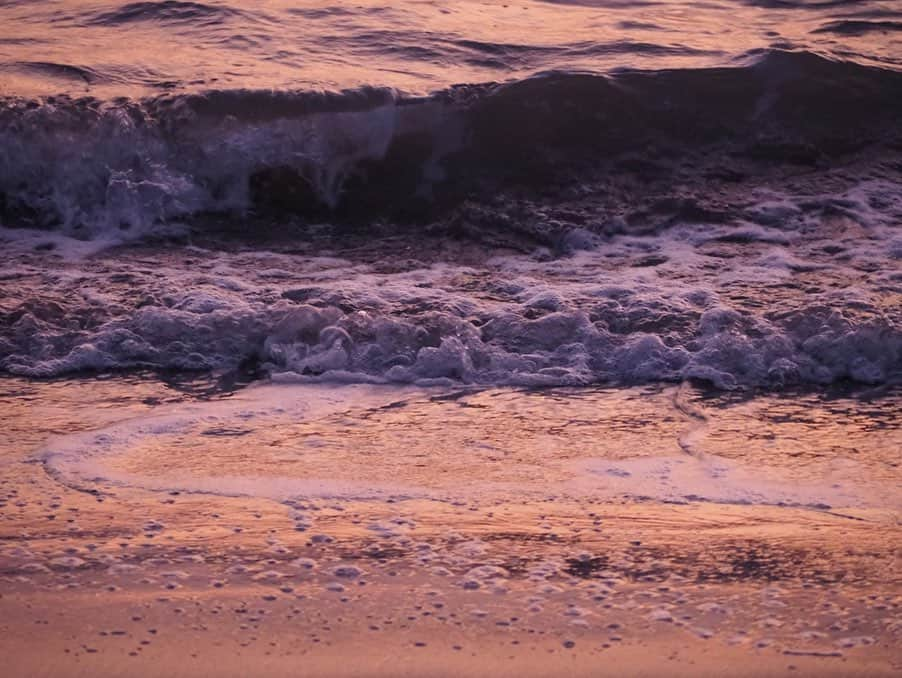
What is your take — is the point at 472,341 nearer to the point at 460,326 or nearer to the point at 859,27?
the point at 460,326

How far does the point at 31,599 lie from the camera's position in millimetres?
2453

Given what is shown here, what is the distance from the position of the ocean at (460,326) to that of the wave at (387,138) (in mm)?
25

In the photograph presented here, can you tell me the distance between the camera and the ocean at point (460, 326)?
2.52 meters

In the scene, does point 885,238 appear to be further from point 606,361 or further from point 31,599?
point 31,599

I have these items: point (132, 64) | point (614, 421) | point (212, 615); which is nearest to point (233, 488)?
point (212, 615)

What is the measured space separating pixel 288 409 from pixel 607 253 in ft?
7.67

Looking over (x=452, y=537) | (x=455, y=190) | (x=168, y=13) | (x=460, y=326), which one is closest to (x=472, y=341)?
(x=460, y=326)

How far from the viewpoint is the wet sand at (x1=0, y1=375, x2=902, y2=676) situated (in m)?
2.27

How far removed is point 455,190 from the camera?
6.70 metres

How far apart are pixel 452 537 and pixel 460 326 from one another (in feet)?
5.96

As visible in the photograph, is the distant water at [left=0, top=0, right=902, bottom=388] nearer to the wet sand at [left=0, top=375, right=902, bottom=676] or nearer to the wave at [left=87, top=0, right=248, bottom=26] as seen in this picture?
the wave at [left=87, top=0, right=248, bottom=26]

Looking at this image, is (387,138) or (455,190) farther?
(387,138)

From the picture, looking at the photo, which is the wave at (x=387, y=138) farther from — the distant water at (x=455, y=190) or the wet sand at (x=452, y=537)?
the wet sand at (x=452, y=537)

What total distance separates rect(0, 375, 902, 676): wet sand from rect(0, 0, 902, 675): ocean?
0.04 ft
